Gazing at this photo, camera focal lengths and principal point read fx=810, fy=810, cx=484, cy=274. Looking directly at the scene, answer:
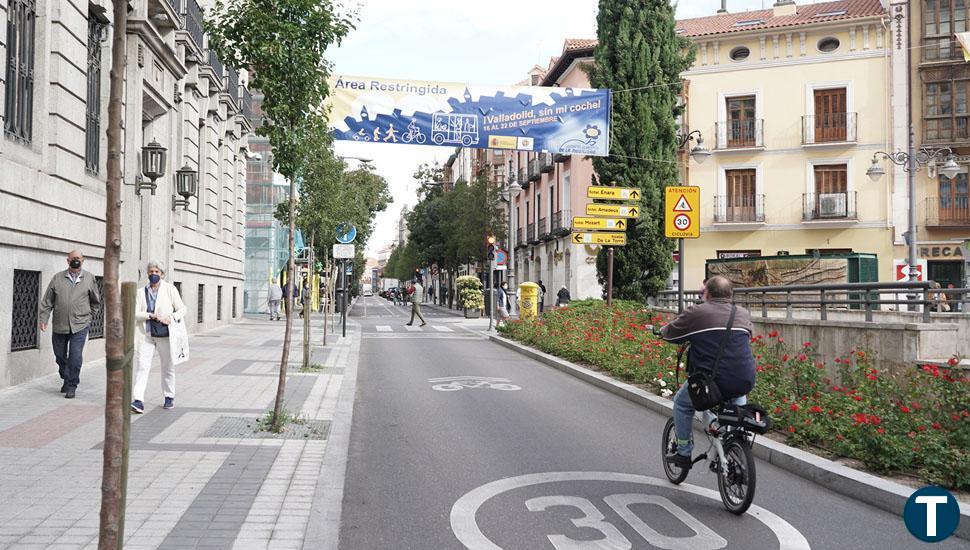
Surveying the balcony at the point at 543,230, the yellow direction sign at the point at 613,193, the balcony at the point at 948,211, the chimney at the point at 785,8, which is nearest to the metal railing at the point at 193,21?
the yellow direction sign at the point at 613,193

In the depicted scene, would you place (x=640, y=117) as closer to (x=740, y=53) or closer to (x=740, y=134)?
(x=740, y=134)

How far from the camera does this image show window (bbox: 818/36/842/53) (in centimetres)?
3503

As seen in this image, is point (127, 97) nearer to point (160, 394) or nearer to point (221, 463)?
point (160, 394)

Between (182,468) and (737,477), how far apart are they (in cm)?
411

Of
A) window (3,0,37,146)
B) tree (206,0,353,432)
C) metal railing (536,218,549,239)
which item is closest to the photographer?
tree (206,0,353,432)

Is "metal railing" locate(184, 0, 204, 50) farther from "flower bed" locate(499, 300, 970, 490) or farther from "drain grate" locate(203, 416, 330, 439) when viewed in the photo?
"flower bed" locate(499, 300, 970, 490)

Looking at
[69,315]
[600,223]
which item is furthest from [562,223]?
[69,315]

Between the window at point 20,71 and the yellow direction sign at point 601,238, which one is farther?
the yellow direction sign at point 601,238

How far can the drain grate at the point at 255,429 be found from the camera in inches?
303

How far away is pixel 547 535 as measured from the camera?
195 inches

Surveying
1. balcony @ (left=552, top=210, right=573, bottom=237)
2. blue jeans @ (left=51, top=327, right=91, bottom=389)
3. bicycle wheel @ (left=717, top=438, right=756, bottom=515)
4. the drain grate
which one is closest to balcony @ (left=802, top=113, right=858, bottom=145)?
balcony @ (left=552, top=210, right=573, bottom=237)

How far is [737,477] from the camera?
213 inches

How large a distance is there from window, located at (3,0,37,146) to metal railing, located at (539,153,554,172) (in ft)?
105

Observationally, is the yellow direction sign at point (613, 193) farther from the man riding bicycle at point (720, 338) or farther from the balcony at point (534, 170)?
the balcony at point (534, 170)
